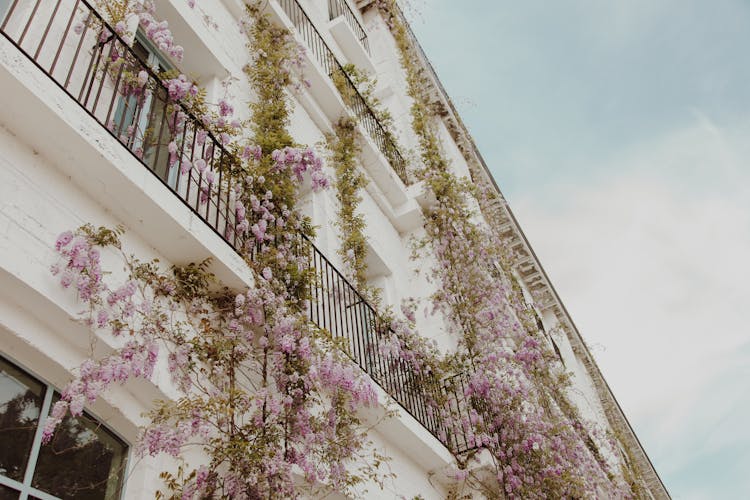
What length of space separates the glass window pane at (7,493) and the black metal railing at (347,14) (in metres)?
11.6

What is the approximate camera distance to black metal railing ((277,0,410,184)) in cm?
1002

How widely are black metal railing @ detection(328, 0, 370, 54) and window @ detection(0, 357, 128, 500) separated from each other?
1110 centimetres

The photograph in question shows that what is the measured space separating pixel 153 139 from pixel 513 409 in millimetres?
5451

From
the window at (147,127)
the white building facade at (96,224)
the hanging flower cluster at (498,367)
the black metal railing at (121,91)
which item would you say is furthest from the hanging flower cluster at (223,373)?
the hanging flower cluster at (498,367)

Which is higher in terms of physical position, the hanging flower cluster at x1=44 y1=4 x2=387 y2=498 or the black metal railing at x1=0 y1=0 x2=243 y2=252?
the black metal railing at x1=0 y1=0 x2=243 y2=252

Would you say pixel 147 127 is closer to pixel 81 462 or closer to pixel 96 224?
pixel 96 224

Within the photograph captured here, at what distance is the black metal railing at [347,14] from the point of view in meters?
13.3

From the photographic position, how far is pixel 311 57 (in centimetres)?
879

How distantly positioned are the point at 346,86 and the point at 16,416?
7.84 m

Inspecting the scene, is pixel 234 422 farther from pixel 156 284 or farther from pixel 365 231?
pixel 365 231

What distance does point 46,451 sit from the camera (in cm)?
320

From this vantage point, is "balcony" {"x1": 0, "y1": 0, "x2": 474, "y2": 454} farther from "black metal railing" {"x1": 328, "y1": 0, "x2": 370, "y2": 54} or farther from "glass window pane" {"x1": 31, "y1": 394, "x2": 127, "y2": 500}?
"black metal railing" {"x1": 328, "y1": 0, "x2": 370, "y2": 54}

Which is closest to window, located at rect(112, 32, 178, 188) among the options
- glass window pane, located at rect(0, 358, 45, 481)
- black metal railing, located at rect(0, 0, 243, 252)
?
black metal railing, located at rect(0, 0, 243, 252)

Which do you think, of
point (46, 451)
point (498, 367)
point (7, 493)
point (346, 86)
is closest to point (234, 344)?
point (46, 451)
